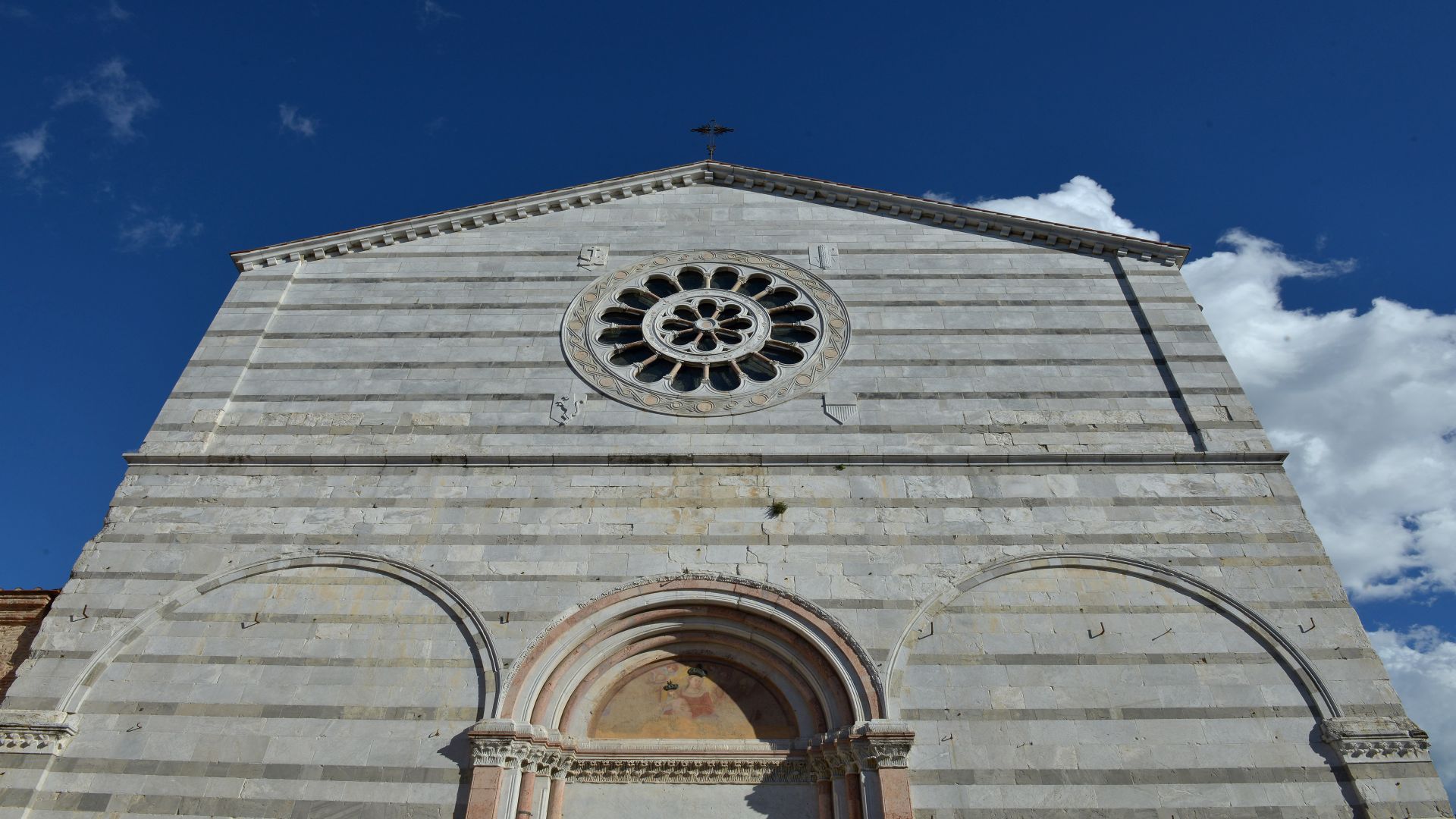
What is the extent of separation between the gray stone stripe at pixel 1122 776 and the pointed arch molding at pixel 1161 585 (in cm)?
51

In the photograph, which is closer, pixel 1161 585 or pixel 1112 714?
pixel 1112 714

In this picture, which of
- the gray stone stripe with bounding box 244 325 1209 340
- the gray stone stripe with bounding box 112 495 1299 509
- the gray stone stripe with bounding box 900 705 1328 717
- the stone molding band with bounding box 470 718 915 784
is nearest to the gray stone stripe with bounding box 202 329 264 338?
the gray stone stripe with bounding box 244 325 1209 340

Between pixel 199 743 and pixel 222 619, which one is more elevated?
pixel 222 619

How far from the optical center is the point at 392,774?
7.08m

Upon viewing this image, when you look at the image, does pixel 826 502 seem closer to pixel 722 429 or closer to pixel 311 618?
pixel 722 429

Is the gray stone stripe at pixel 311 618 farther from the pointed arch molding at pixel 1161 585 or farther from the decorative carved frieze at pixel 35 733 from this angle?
the pointed arch molding at pixel 1161 585

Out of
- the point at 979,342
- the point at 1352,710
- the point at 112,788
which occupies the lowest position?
the point at 112,788

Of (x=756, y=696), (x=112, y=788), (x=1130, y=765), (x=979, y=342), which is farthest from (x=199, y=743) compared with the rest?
(x=979, y=342)

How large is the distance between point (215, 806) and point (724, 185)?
9127 millimetres

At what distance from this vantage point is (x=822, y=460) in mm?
8844

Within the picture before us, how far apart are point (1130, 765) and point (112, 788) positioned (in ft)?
25.8

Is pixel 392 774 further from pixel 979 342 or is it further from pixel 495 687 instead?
pixel 979 342

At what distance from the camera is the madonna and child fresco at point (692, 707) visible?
782 centimetres

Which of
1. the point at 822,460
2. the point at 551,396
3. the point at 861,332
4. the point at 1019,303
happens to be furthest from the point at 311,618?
the point at 1019,303
